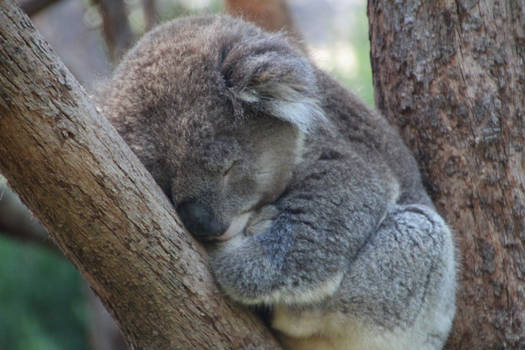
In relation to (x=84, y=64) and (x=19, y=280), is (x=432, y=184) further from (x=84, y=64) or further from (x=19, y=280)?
(x=19, y=280)

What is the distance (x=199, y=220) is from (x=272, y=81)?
2.28 feet

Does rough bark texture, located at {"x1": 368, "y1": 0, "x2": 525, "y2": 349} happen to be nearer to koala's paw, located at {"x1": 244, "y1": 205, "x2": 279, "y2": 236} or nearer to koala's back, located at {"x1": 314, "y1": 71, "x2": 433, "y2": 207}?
koala's back, located at {"x1": 314, "y1": 71, "x2": 433, "y2": 207}

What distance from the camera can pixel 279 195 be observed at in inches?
119

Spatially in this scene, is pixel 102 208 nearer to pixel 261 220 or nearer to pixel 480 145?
pixel 261 220

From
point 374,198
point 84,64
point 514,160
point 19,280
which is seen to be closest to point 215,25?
point 374,198

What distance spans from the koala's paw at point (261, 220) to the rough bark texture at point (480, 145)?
3.74ft

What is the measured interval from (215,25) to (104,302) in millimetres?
1522

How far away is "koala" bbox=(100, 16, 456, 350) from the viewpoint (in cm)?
271

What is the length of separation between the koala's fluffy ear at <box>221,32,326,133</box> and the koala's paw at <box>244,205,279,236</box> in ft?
1.35

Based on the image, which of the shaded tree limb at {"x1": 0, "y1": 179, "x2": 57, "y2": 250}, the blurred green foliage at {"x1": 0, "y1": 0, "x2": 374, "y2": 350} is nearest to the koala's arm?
the shaded tree limb at {"x1": 0, "y1": 179, "x2": 57, "y2": 250}

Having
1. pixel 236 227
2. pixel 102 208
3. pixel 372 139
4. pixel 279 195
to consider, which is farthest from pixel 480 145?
pixel 102 208

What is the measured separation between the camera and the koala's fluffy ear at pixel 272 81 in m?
2.78

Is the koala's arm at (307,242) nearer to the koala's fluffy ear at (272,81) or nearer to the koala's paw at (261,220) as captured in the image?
the koala's paw at (261,220)

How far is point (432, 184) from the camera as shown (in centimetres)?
359
